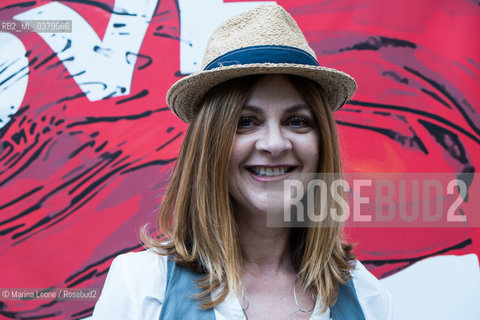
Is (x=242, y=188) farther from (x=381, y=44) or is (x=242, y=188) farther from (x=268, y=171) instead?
(x=381, y=44)

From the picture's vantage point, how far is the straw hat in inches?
39.4

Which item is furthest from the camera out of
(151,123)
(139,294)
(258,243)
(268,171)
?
(151,123)

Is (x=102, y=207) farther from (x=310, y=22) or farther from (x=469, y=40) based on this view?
(x=469, y=40)

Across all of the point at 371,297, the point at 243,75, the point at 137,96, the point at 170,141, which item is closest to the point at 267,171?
the point at 243,75

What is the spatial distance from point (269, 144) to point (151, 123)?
2.76 ft

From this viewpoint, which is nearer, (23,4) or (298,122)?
(298,122)

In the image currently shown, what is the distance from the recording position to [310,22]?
1.75 m

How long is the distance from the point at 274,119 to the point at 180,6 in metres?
0.94

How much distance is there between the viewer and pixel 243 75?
1.03 m

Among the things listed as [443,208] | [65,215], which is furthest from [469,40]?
[65,215]
